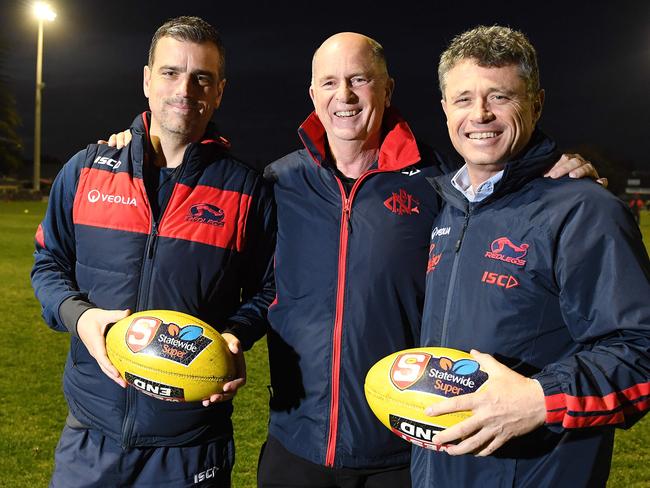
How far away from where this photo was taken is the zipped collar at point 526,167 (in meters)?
2.20

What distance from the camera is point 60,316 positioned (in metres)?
2.74

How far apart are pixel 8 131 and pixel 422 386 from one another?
59.5 m

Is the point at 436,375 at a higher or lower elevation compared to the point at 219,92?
lower

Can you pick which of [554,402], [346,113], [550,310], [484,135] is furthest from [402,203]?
[554,402]

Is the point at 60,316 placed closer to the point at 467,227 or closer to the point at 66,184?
the point at 66,184

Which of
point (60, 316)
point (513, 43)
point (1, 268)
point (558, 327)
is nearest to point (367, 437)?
point (558, 327)

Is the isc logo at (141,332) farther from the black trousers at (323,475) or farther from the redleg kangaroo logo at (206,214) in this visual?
the black trousers at (323,475)

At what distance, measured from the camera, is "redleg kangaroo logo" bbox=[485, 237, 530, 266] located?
2.11 m

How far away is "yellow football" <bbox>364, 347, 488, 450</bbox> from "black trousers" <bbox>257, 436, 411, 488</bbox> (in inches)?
21.5

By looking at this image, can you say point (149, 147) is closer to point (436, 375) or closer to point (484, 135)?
point (484, 135)

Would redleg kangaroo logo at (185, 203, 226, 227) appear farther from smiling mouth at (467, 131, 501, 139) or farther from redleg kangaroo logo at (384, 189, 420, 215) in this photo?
smiling mouth at (467, 131, 501, 139)

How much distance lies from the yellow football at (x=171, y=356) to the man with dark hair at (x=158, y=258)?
0.33 ft

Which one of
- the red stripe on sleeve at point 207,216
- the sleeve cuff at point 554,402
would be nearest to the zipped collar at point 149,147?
the red stripe on sleeve at point 207,216

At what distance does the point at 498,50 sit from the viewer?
2223 millimetres
